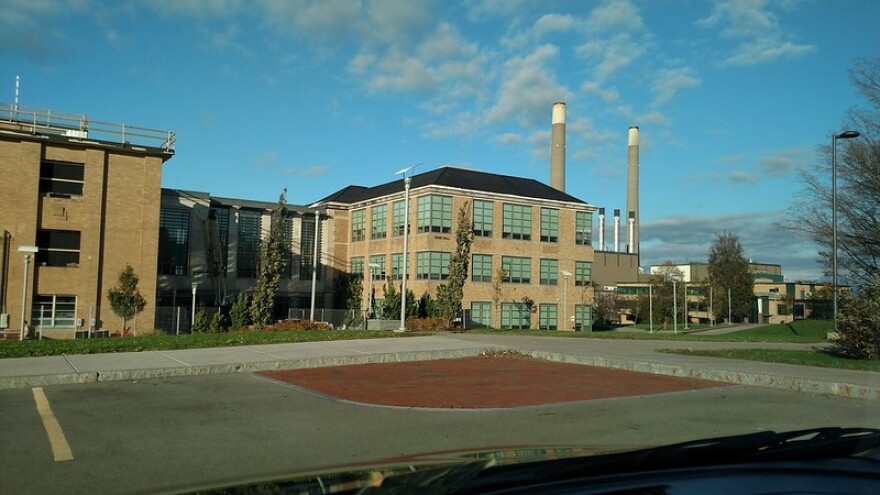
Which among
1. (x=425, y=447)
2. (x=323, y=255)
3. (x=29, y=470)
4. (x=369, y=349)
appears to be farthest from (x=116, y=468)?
(x=323, y=255)

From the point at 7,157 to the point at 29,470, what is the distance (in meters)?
36.5

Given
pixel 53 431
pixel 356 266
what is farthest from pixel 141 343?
pixel 356 266

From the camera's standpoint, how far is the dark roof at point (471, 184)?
174 feet

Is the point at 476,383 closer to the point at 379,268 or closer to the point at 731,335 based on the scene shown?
the point at 731,335

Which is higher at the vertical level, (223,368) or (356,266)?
(356,266)

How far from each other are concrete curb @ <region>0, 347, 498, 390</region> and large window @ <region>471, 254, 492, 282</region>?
31.4m

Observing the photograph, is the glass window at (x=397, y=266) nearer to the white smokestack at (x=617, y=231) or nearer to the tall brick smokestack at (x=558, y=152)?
the tall brick smokestack at (x=558, y=152)

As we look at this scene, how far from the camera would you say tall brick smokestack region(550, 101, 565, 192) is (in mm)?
73188

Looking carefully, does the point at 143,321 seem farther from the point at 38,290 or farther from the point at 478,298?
the point at 478,298

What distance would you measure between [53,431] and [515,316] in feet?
149

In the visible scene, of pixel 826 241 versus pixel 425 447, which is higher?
pixel 826 241

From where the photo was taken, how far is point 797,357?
18.2 metres

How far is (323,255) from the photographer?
6062cm

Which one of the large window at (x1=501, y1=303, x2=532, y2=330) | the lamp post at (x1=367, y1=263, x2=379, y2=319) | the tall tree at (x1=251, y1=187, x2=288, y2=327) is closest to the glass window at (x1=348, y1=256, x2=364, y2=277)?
the lamp post at (x1=367, y1=263, x2=379, y2=319)
